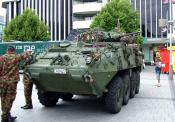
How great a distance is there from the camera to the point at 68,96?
38.9ft

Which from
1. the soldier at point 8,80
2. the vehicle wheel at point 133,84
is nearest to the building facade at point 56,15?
the vehicle wheel at point 133,84

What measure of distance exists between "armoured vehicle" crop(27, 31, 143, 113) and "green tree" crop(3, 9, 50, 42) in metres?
28.3

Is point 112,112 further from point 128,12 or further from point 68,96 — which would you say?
point 128,12

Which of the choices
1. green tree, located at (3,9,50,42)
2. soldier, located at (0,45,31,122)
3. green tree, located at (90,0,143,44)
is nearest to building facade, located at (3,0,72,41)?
green tree, located at (3,9,50,42)

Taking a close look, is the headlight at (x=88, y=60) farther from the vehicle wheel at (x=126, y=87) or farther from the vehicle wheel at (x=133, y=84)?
the vehicle wheel at (x=133, y=84)

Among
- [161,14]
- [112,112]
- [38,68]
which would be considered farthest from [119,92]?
[161,14]

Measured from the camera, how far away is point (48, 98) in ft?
34.8

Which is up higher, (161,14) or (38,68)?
(161,14)

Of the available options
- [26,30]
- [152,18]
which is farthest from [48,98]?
[152,18]

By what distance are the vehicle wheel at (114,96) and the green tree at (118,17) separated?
24.2m

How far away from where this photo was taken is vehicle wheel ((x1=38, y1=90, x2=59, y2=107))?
10383 millimetres

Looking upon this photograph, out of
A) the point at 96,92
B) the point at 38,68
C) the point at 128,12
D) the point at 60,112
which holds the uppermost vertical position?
the point at 128,12

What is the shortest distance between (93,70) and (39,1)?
43.5m

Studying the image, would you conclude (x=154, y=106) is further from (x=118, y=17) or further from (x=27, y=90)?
(x=118, y=17)
